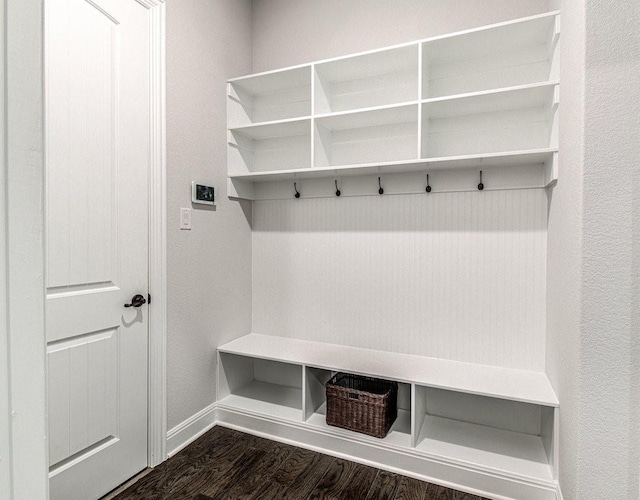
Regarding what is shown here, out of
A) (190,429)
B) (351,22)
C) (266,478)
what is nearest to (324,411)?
(266,478)

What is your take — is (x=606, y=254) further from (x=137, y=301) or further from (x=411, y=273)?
(x=137, y=301)

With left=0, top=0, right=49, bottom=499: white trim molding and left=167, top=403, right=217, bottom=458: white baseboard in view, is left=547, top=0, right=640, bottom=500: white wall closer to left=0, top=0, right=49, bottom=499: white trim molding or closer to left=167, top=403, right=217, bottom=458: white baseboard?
left=0, top=0, right=49, bottom=499: white trim molding

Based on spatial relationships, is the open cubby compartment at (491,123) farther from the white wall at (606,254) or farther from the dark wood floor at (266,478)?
the dark wood floor at (266,478)

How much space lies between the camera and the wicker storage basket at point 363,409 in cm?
203

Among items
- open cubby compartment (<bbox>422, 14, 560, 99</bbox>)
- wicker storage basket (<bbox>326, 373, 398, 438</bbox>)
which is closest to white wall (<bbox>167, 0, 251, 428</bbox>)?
wicker storage basket (<bbox>326, 373, 398, 438</bbox>)

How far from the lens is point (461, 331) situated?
7.30 ft

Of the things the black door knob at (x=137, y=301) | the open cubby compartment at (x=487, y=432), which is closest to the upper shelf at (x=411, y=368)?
the open cubby compartment at (x=487, y=432)

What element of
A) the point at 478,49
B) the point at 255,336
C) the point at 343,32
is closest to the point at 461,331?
the point at 255,336

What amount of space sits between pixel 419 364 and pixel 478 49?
5.74 feet

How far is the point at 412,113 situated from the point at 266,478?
2057 mm

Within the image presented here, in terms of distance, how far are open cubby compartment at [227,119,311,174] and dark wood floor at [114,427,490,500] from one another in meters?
1.71

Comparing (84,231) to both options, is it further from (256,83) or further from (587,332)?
(587,332)

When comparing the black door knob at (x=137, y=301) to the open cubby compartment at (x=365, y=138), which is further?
the open cubby compartment at (x=365, y=138)

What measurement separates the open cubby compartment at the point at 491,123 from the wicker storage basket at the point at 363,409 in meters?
1.35
